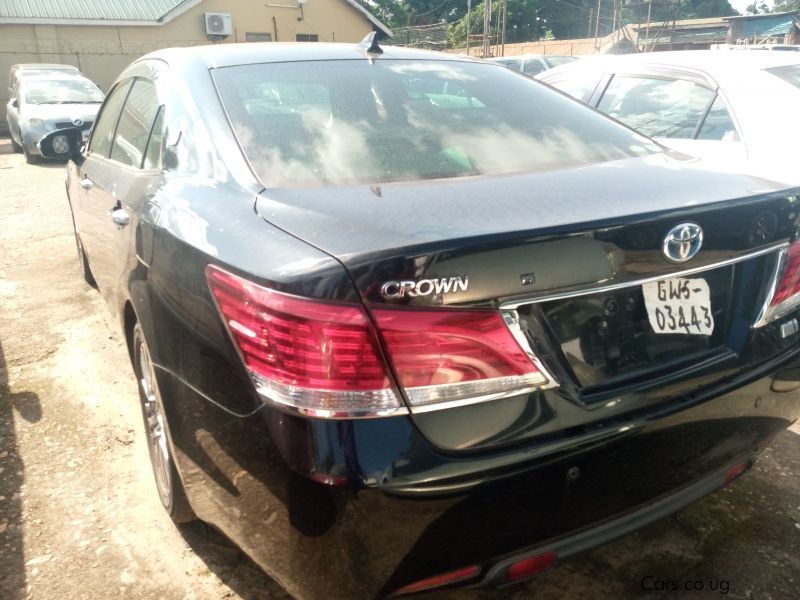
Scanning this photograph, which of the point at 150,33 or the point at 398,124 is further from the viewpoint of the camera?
the point at 150,33

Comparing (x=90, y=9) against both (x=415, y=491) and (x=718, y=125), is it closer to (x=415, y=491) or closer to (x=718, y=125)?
(x=718, y=125)

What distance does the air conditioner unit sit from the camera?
23188mm

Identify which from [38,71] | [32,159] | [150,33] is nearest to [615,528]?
[32,159]

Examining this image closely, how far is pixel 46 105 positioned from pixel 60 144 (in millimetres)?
10754

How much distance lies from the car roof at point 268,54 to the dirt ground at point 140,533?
1.63 metres

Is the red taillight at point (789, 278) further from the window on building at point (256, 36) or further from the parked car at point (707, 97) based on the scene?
the window on building at point (256, 36)

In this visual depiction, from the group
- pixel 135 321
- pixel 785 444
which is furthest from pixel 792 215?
pixel 135 321

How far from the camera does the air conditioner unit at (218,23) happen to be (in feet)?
76.1

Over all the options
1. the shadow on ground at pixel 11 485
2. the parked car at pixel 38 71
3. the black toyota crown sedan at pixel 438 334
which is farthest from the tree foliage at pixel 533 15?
the black toyota crown sedan at pixel 438 334

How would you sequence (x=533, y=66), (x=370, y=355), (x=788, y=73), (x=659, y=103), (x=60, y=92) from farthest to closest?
(x=533, y=66) < (x=60, y=92) < (x=659, y=103) < (x=788, y=73) < (x=370, y=355)

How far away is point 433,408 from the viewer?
4.67 feet

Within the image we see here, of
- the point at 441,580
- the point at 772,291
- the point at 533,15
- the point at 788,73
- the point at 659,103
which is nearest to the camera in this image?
the point at 441,580

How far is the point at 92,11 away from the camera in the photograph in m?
22.4

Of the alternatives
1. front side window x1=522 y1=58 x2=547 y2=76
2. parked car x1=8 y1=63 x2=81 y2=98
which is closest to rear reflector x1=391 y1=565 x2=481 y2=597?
parked car x1=8 y1=63 x2=81 y2=98
